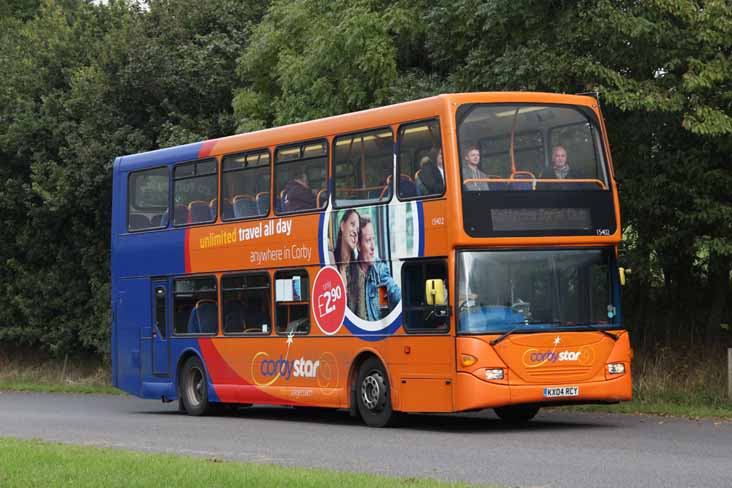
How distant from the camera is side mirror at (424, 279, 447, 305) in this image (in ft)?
60.1

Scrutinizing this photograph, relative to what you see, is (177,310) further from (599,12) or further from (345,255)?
(599,12)

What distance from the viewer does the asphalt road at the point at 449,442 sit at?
521 inches

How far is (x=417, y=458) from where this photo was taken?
1509cm

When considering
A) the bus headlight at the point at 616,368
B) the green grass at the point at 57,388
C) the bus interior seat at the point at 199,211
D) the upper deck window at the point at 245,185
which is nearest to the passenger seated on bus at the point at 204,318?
the bus interior seat at the point at 199,211

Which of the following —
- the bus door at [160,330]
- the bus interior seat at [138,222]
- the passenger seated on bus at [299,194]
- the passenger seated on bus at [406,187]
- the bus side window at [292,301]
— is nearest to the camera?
the passenger seated on bus at [406,187]

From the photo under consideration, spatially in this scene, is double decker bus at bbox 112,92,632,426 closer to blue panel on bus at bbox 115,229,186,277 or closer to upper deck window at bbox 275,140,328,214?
upper deck window at bbox 275,140,328,214

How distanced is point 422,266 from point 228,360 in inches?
222

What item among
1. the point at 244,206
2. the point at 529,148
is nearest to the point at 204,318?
the point at 244,206

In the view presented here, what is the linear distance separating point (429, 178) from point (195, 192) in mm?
Result: 6413

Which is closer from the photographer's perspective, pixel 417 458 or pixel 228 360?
pixel 417 458

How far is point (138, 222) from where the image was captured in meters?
25.4

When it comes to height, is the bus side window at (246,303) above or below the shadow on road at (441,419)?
above

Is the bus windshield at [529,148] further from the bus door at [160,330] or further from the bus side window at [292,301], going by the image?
the bus door at [160,330]

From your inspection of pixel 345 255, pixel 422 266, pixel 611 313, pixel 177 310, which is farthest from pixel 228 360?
pixel 611 313
